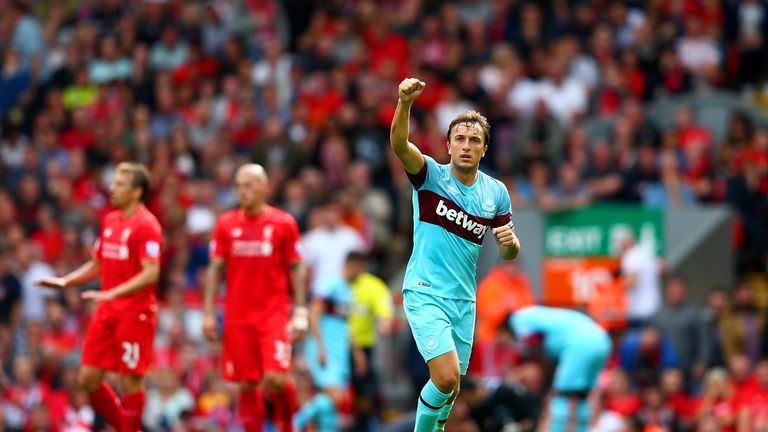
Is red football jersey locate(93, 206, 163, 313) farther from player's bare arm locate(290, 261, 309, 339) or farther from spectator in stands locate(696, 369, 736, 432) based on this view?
spectator in stands locate(696, 369, 736, 432)

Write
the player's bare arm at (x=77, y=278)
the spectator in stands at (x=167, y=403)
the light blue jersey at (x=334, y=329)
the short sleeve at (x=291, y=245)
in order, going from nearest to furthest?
the player's bare arm at (x=77, y=278), the short sleeve at (x=291, y=245), the light blue jersey at (x=334, y=329), the spectator in stands at (x=167, y=403)

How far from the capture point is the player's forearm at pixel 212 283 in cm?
1366

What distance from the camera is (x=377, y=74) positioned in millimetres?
23953

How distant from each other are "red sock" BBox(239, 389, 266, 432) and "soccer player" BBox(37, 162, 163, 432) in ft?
3.24

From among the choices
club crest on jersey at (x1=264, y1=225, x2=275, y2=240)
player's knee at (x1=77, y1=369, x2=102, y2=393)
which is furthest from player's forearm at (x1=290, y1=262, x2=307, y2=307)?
player's knee at (x1=77, y1=369, x2=102, y2=393)

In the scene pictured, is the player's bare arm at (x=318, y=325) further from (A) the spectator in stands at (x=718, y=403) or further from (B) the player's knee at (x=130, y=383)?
(A) the spectator in stands at (x=718, y=403)

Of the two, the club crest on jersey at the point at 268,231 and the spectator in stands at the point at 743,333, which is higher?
the club crest on jersey at the point at 268,231

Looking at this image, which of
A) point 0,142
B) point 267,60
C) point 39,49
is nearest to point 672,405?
point 267,60

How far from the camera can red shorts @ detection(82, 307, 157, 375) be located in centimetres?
1302

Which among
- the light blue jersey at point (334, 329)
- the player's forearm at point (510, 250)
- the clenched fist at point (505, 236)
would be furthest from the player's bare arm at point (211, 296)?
the light blue jersey at point (334, 329)

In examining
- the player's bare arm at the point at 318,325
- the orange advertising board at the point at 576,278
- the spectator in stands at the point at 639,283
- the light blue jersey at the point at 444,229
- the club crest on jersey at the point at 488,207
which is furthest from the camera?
the orange advertising board at the point at 576,278

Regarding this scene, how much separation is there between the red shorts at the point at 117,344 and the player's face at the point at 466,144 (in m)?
3.62

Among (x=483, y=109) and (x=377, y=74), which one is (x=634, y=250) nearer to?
(x=483, y=109)

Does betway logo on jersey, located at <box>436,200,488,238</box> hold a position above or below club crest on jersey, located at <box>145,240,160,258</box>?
above
